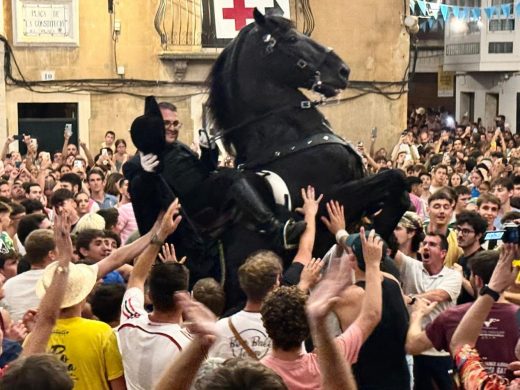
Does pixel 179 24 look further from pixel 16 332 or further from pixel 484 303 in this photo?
pixel 484 303

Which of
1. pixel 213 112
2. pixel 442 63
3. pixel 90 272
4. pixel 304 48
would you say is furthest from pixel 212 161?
pixel 442 63

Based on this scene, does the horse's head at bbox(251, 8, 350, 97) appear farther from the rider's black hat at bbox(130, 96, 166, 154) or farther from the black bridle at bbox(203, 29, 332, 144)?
the rider's black hat at bbox(130, 96, 166, 154)

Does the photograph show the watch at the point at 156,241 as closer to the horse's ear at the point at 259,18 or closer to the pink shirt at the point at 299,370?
the pink shirt at the point at 299,370

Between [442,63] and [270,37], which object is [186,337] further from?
[442,63]

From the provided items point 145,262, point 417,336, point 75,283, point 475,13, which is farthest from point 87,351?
point 475,13

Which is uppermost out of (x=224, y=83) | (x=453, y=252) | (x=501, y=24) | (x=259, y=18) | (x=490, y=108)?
(x=501, y=24)

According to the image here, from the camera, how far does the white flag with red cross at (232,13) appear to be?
20.3 meters

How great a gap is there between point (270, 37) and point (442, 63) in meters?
28.6

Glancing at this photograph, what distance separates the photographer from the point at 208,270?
29.7 feet

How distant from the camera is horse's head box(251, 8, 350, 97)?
9.25 m

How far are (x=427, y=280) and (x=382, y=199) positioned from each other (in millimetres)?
663

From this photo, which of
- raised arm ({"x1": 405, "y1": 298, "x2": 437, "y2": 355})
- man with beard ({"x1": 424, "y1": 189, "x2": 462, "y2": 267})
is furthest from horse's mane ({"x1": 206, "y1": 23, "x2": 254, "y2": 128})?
raised arm ({"x1": 405, "y1": 298, "x2": 437, "y2": 355})

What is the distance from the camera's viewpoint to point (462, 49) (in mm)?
35312

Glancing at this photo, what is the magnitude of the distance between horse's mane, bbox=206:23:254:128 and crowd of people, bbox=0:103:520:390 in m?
0.37
